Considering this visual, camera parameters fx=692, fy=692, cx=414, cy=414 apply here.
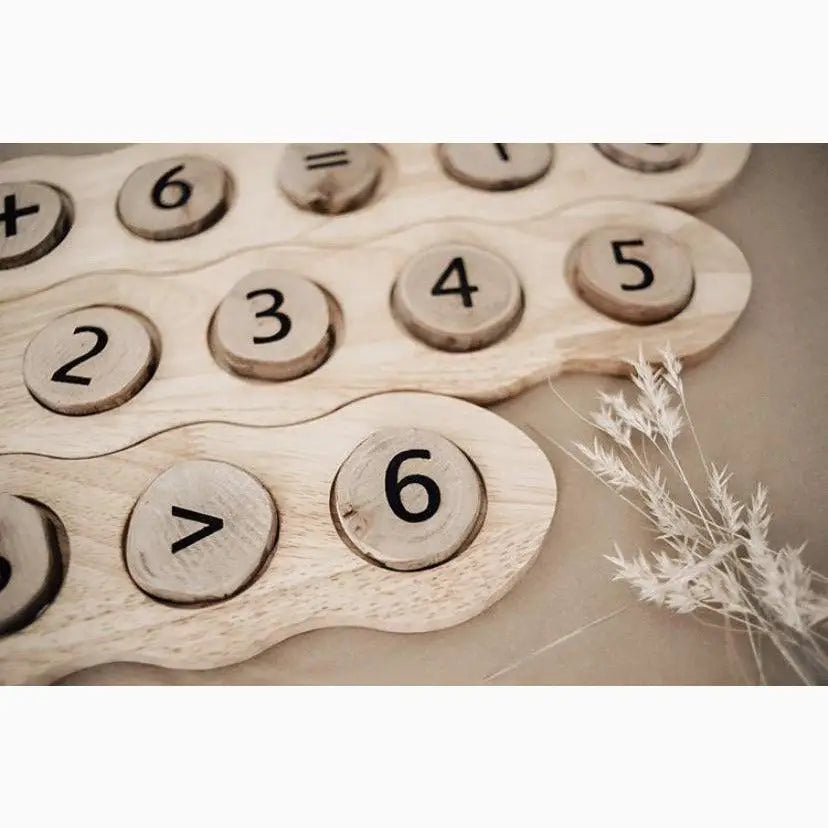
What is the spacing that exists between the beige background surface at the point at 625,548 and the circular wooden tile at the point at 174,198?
0.48 meters

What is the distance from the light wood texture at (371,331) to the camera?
785 millimetres

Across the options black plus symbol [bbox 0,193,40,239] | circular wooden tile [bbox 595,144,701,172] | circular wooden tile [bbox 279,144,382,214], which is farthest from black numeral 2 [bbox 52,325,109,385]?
A: circular wooden tile [bbox 595,144,701,172]

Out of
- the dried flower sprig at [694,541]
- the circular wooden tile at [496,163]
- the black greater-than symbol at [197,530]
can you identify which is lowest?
the dried flower sprig at [694,541]

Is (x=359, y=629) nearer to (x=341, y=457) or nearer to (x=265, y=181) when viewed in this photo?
(x=341, y=457)

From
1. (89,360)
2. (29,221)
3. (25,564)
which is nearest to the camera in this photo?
(25,564)

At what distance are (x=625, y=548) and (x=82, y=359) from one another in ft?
2.12

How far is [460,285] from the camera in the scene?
844mm

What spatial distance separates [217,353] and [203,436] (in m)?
0.11

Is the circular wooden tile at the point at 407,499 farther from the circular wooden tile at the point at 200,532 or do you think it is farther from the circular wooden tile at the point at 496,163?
the circular wooden tile at the point at 496,163

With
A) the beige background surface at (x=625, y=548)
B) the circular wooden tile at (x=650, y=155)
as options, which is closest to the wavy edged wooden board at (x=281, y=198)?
the circular wooden tile at (x=650, y=155)

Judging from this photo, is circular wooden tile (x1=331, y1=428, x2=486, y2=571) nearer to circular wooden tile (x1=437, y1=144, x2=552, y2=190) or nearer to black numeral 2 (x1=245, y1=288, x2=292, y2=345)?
black numeral 2 (x1=245, y1=288, x2=292, y2=345)

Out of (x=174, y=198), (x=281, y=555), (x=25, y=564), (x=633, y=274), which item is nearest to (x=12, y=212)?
(x=174, y=198)

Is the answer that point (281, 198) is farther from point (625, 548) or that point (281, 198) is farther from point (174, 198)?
point (625, 548)

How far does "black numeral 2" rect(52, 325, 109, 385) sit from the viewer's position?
79cm
